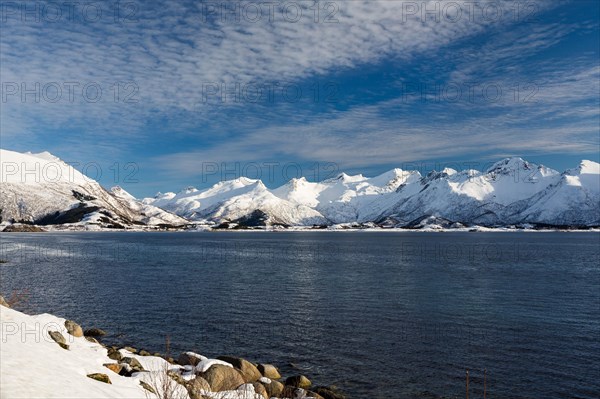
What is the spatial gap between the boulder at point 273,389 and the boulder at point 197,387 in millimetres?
4303

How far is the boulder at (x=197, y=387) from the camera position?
21000 millimetres

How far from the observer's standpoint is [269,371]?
30.1 metres

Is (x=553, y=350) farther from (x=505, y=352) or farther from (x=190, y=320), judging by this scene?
(x=190, y=320)

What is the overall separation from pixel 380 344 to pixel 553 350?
48.1 ft

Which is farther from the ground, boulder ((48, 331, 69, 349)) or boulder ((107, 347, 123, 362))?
boulder ((48, 331, 69, 349))

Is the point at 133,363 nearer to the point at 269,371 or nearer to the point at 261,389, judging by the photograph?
the point at 261,389

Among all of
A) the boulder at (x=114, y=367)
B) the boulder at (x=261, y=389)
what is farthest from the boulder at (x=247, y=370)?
the boulder at (x=114, y=367)

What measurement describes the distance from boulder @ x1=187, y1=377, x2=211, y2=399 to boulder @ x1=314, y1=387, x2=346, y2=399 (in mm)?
7518

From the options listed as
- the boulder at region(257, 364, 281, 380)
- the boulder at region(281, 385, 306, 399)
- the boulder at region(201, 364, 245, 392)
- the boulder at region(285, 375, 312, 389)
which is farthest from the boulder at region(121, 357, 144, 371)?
the boulder at region(285, 375, 312, 389)

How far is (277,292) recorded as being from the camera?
65.0 m

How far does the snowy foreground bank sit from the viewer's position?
1532cm

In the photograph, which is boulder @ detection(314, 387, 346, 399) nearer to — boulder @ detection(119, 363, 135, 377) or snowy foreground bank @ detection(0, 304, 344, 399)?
snowy foreground bank @ detection(0, 304, 344, 399)

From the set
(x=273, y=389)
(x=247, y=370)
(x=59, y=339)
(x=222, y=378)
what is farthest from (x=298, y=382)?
(x=59, y=339)

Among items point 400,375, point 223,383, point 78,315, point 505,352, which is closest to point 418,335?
point 505,352
